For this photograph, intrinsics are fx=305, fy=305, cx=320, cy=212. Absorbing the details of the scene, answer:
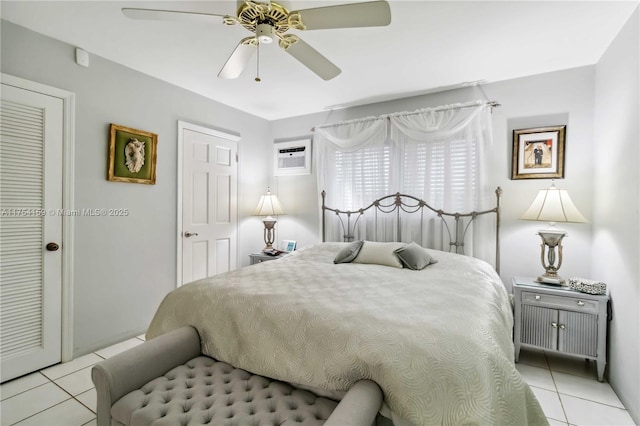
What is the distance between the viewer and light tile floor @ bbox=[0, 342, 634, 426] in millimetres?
1842

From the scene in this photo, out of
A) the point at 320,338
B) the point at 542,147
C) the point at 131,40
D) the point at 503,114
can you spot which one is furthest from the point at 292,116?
the point at 320,338

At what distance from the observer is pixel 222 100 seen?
3.67 meters

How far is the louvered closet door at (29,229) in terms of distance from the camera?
2176 millimetres

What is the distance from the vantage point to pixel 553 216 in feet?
8.08

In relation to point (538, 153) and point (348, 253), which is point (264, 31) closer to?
point (348, 253)

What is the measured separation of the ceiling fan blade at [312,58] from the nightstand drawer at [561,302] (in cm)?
233

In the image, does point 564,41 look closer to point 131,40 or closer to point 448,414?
point 448,414

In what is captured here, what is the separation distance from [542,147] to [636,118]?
3.09 feet

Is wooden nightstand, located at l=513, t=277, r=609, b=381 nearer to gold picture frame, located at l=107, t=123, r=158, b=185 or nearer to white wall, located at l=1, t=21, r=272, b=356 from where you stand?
white wall, located at l=1, t=21, r=272, b=356

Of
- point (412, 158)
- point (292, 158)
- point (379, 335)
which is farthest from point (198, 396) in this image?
point (292, 158)

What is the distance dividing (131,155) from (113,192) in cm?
38

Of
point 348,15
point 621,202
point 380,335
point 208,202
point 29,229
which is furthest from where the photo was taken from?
point 208,202

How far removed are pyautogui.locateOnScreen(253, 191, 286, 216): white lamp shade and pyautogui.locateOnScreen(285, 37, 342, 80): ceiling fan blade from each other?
2187 mm

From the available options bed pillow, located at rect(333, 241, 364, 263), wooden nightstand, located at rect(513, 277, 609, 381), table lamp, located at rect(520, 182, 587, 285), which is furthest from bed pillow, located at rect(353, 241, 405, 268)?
table lamp, located at rect(520, 182, 587, 285)
